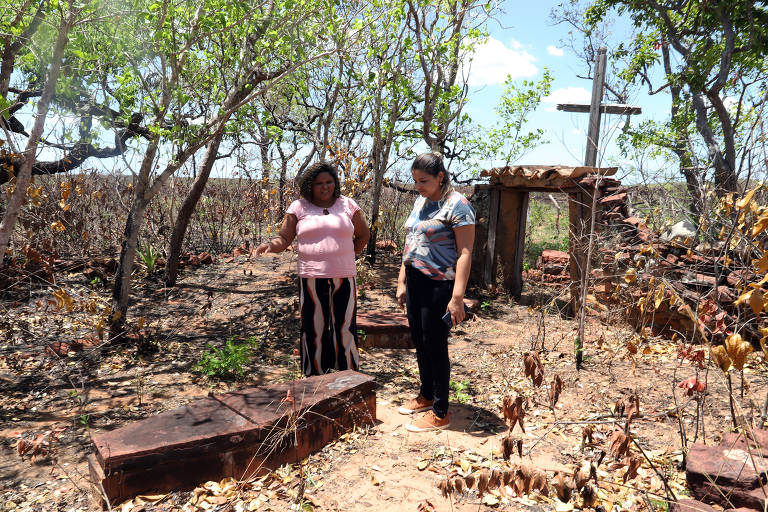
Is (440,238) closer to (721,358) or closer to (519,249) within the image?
(721,358)

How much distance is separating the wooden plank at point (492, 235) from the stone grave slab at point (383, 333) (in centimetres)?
307

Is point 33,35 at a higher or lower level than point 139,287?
higher

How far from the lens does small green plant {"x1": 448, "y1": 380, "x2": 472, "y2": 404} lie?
4219mm

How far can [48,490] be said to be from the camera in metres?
2.83

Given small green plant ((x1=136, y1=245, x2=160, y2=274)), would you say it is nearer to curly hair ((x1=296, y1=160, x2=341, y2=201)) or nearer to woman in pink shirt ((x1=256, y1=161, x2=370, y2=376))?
woman in pink shirt ((x1=256, y1=161, x2=370, y2=376))

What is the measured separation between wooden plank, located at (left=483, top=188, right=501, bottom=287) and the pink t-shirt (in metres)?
5.17

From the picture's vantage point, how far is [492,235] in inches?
331

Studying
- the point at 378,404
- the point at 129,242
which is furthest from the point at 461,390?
the point at 129,242

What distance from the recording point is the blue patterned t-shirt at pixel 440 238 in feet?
10.3

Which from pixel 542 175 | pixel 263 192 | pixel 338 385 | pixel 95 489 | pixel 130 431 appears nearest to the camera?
pixel 95 489

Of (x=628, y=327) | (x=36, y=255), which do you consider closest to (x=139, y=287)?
(x=36, y=255)

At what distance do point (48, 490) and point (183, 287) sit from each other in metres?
4.89

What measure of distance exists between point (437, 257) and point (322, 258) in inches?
33.8

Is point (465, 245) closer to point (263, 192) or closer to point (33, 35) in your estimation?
point (33, 35)
